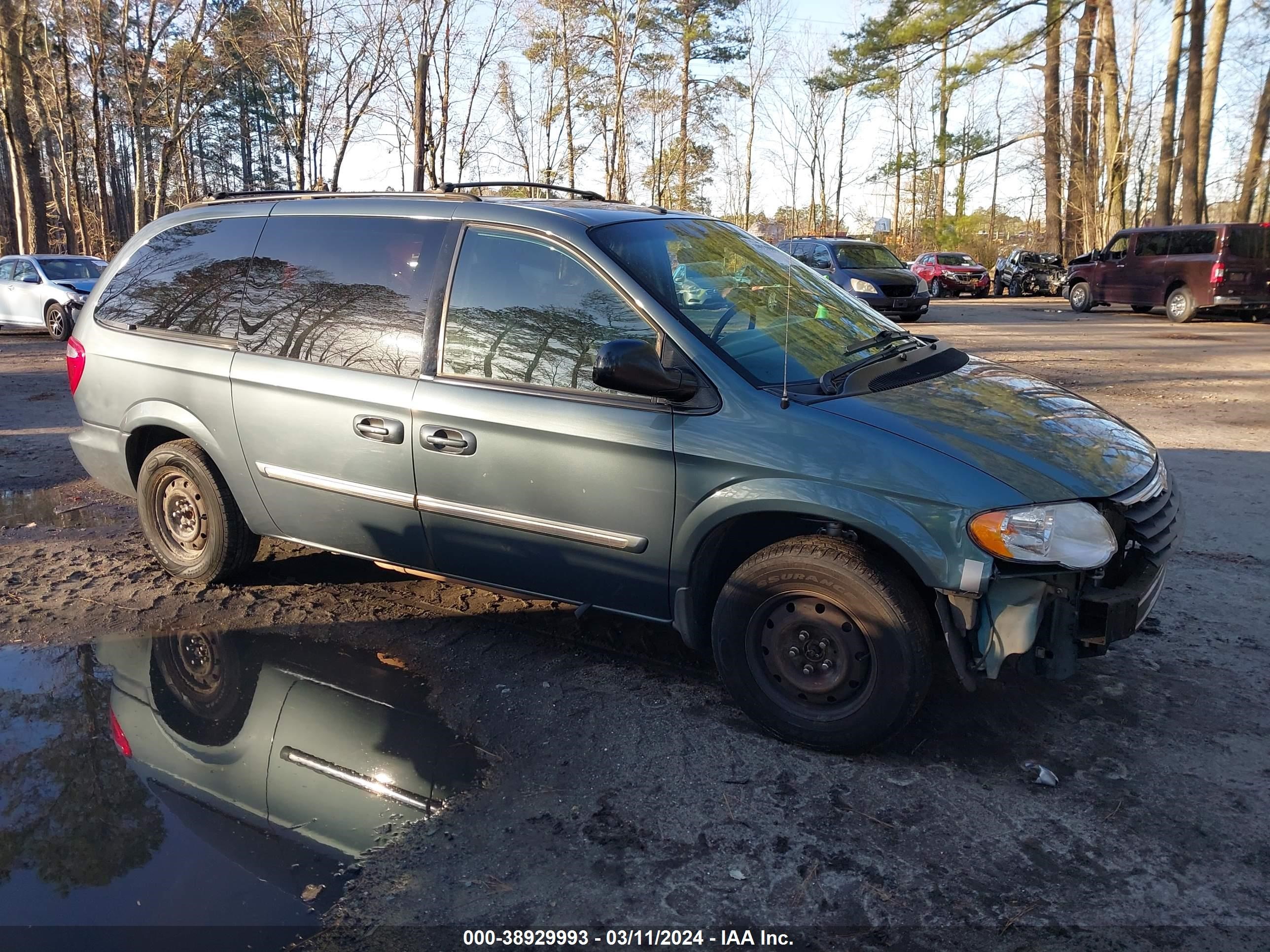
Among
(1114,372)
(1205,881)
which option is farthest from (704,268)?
(1114,372)

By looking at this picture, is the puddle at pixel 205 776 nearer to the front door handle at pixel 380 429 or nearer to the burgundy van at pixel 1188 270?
the front door handle at pixel 380 429

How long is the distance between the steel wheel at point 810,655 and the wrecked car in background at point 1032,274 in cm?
3228

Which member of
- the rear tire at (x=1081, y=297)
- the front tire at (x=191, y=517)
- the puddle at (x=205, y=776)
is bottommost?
the puddle at (x=205, y=776)

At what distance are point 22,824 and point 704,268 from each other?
126 inches

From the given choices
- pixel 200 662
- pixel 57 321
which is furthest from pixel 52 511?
pixel 57 321

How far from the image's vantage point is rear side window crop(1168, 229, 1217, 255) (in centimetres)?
1973

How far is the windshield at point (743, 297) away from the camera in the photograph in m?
3.58

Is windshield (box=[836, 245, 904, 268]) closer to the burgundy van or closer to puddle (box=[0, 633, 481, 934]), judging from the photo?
the burgundy van

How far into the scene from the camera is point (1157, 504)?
11.1 ft

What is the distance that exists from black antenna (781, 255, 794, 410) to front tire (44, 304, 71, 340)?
54.3 ft

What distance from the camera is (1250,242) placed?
19391 millimetres

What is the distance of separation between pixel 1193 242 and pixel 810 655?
69.4ft

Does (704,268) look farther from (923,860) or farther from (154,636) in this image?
(154,636)

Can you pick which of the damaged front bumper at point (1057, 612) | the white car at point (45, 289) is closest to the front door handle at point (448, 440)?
the damaged front bumper at point (1057, 612)
